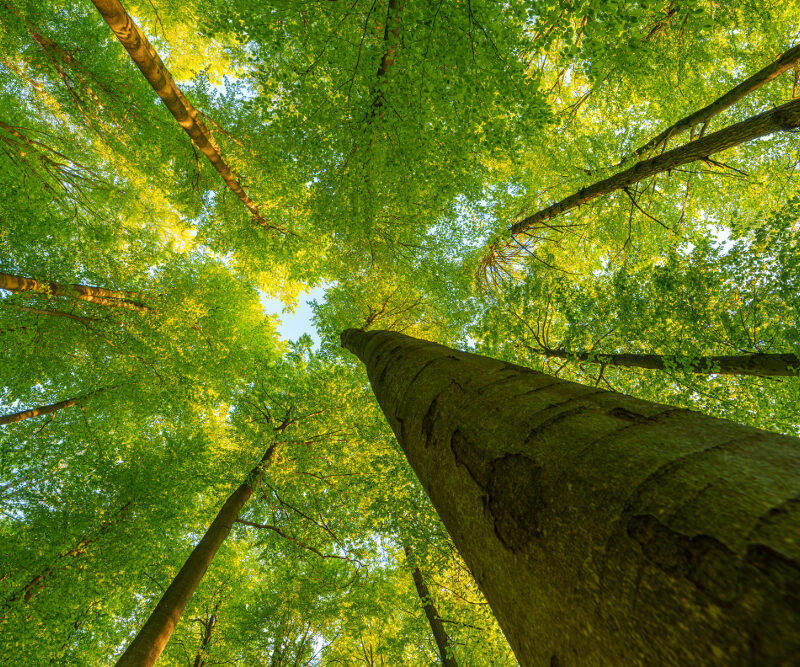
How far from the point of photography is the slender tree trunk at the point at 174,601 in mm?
3828

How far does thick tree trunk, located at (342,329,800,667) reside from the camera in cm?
43

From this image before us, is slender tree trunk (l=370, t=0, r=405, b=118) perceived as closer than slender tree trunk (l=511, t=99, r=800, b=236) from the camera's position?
Yes

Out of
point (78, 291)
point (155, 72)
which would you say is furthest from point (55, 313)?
point (155, 72)

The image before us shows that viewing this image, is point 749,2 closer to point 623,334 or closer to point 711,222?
point 711,222

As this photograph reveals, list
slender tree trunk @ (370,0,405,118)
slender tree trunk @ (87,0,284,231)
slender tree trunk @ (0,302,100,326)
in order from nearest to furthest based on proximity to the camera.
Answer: slender tree trunk @ (370,0,405,118), slender tree trunk @ (87,0,284,231), slender tree trunk @ (0,302,100,326)

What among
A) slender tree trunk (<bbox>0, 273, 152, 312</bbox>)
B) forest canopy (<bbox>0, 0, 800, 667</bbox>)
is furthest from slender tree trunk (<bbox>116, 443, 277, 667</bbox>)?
slender tree trunk (<bbox>0, 273, 152, 312</bbox>)

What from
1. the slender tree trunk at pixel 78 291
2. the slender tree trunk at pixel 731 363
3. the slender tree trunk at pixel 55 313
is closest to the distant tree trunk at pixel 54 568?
the slender tree trunk at pixel 55 313

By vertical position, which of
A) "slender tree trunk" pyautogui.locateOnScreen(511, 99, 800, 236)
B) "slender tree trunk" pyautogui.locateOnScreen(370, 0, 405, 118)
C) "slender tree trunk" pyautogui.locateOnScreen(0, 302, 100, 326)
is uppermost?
"slender tree trunk" pyautogui.locateOnScreen(511, 99, 800, 236)

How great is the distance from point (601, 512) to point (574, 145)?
877cm

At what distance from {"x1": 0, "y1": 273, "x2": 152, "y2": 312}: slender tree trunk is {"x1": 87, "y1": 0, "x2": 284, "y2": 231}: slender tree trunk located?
3.71m

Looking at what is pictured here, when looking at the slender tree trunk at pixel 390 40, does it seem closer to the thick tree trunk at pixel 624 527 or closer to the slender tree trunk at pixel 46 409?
the thick tree trunk at pixel 624 527

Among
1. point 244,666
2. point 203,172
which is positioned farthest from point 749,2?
point 244,666

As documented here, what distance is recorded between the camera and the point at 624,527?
60cm

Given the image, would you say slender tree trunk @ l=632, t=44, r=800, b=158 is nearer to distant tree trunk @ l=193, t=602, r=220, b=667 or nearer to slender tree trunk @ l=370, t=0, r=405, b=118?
slender tree trunk @ l=370, t=0, r=405, b=118
